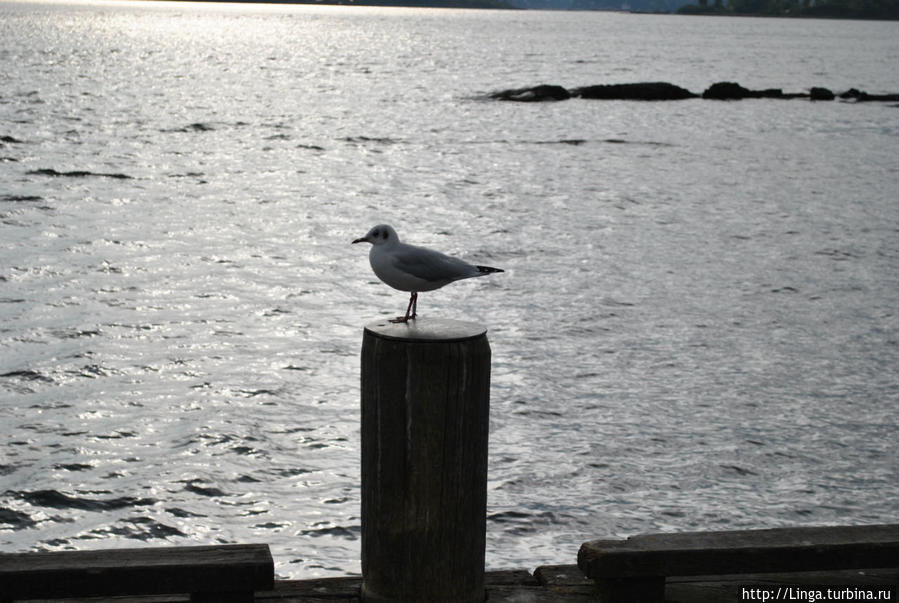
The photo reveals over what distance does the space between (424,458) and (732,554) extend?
1.28 m

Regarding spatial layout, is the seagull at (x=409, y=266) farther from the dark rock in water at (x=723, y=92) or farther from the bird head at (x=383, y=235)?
the dark rock in water at (x=723, y=92)

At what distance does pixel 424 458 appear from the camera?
180 inches

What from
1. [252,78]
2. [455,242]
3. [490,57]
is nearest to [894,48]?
[490,57]

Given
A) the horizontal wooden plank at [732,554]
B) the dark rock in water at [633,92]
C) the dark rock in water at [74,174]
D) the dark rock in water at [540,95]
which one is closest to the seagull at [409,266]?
the horizontal wooden plank at [732,554]

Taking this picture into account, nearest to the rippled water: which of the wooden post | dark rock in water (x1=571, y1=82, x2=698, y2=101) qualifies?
the wooden post

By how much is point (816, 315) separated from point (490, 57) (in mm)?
104134

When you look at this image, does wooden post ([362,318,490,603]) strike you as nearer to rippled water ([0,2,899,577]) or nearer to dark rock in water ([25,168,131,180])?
rippled water ([0,2,899,577])

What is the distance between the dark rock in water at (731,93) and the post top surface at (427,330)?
5864 centimetres

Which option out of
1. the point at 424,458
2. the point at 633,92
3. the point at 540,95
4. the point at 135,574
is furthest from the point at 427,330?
the point at 633,92

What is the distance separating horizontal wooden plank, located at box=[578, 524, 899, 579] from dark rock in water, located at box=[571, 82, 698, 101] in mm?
56163

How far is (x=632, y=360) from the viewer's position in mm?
13133

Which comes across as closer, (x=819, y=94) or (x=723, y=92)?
(x=723, y=92)

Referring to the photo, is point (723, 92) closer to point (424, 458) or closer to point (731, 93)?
point (731, 93)

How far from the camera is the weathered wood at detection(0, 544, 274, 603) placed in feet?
13.8
